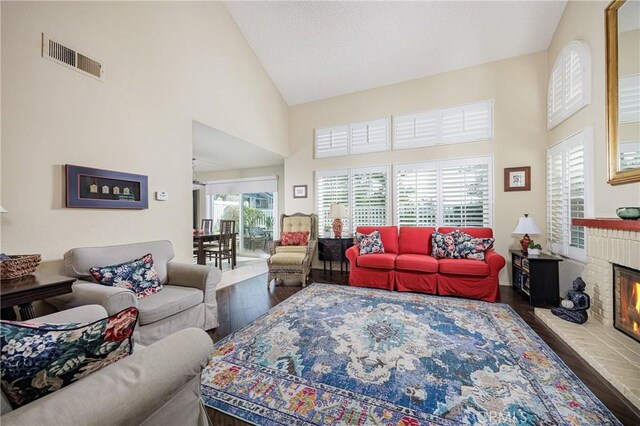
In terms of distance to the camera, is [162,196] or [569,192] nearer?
[162,196]

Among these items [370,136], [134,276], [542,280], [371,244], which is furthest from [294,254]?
[542,280]

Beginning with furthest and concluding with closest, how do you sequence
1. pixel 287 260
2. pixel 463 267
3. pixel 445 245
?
pixel 287 260, pixel 445 245, pixel 463 267

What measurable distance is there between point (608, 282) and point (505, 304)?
99cm

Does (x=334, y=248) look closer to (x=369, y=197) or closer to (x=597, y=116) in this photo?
(x=369, y=197)

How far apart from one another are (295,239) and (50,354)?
4.03 m

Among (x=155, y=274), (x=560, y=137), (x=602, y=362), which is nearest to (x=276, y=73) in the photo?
(x=155, y=274)

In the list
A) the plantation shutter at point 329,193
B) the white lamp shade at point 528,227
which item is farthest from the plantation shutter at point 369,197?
the white lamp shade at point 528,227

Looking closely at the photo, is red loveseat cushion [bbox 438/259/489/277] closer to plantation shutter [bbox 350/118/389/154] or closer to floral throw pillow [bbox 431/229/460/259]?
floral throw pillow [bbox 431/229/460/259]

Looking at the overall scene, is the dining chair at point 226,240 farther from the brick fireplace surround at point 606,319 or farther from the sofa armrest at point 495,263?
the brick fireplace surround at point 606,319

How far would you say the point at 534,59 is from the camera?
3799 mm

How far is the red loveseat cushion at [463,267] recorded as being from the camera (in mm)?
3229

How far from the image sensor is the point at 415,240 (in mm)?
4047

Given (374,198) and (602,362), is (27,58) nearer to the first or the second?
(374,198)

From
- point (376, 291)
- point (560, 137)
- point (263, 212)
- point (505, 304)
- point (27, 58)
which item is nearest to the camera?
point (27, 58)
